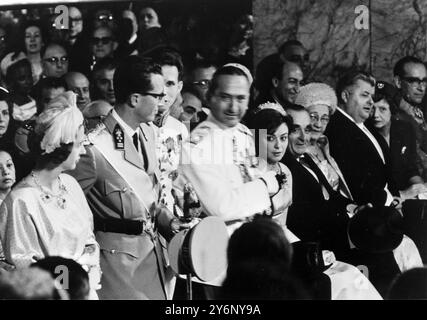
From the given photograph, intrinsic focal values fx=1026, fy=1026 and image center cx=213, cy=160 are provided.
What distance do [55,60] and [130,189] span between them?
2.50ft

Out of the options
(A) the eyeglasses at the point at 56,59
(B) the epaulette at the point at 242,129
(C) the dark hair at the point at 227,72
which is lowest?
(B) the epaulette at the point at 242,129

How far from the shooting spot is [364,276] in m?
5.00

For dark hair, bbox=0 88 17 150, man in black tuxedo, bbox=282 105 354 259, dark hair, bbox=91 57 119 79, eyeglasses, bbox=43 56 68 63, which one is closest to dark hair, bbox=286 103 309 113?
man in black tuxedo, bbox=282 105 354 259

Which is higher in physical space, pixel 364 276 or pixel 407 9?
pixel 407 9

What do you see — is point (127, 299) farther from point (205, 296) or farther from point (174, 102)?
point (174, 102)

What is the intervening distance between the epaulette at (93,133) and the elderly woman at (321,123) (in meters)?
0.97

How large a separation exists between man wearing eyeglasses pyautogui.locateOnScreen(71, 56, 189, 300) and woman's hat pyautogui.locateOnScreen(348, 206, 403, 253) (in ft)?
2.85

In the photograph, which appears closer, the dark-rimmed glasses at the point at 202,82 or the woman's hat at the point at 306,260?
the woman's hat at the point at 306,260

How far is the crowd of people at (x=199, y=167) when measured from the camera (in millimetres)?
4969

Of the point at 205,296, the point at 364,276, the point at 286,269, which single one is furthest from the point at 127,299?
the point at 364,276

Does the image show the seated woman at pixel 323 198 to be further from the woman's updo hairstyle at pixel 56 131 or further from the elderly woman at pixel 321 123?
the woman's updo hairstyle at pixel 56 131

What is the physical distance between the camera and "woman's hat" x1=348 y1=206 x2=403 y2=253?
4996 millimetres

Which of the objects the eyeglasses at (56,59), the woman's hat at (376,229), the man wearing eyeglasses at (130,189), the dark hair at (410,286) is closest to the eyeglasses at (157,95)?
the man wearing eyeglasses at (130,189)
